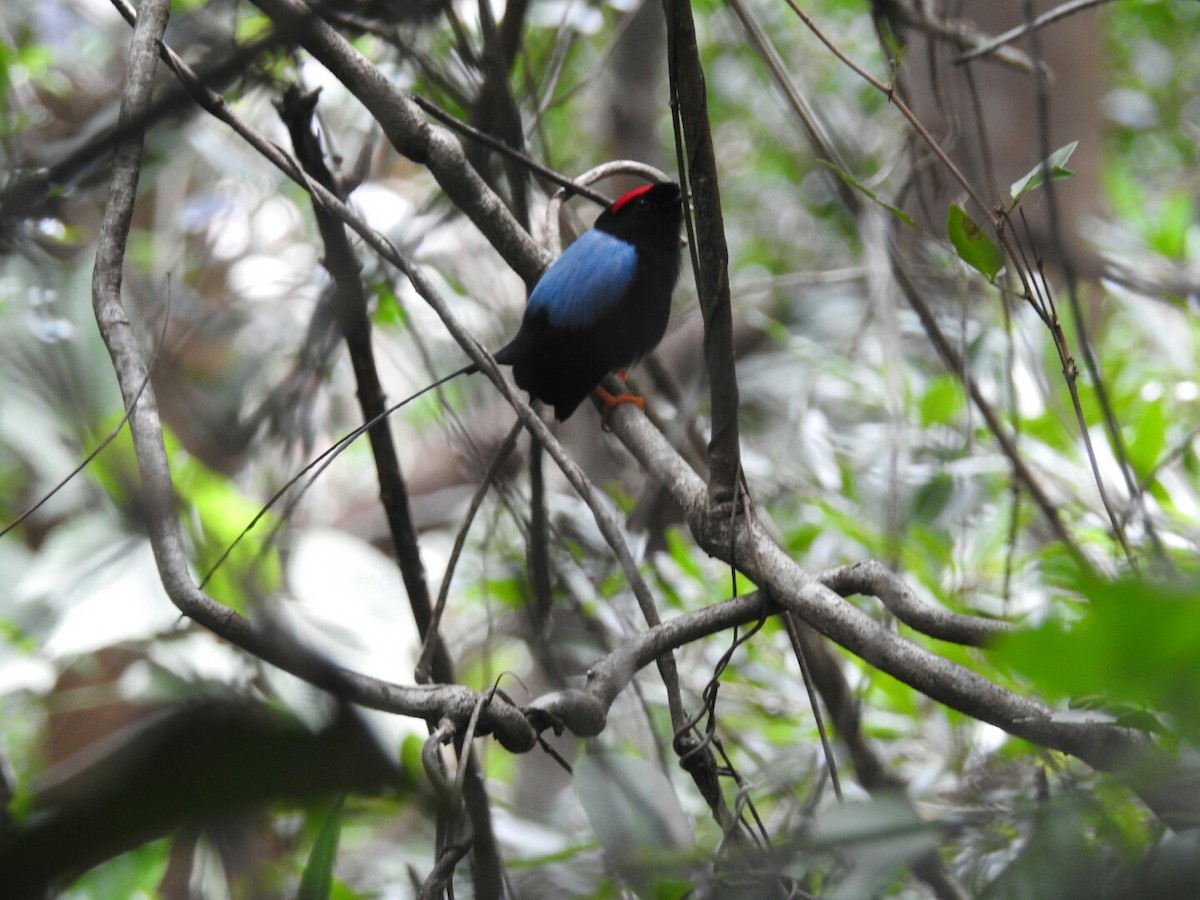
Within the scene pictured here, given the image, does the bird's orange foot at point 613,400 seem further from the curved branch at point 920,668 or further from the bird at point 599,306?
the curved branch at point 920,668

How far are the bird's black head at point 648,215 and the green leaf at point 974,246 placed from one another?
130cm

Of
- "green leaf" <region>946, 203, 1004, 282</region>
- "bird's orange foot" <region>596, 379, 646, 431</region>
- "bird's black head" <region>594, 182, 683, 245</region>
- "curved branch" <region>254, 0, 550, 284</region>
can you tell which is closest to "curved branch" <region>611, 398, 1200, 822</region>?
"bird's orange foot" <region>596, 379, 646, 431</region>

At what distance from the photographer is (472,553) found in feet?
12.3

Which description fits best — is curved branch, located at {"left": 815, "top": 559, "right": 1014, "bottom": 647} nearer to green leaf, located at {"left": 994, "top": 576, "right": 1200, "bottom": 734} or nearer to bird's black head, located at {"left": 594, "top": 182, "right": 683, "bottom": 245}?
green leaf, located at {"left": 994, "top": 576, "right": 1200, "bottom": 734}

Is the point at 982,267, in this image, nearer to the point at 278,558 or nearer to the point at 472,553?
the point at 278,558

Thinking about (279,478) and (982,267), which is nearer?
(982,267)

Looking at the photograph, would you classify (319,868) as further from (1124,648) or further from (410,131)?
(410,131)

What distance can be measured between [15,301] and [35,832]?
2.93m

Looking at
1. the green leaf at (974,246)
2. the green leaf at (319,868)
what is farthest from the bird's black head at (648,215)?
the green leaf at (319,868)

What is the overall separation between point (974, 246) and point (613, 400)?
2.70 feet

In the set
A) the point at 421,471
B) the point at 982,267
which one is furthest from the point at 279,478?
the point at 421,471

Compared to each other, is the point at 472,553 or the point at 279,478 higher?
the point at 472,553

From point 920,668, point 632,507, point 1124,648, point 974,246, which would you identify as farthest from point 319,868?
point 632,507

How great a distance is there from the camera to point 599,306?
8.06ft
